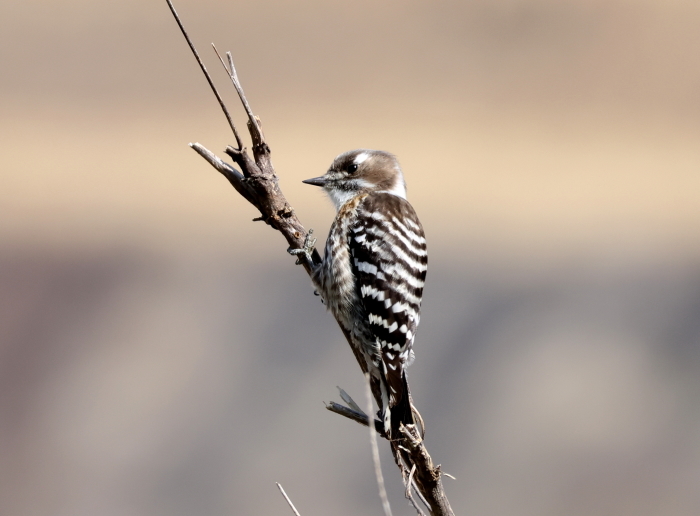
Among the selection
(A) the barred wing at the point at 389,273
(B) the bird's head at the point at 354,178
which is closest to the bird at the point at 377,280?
(A) the barred wing at the point at 389,273

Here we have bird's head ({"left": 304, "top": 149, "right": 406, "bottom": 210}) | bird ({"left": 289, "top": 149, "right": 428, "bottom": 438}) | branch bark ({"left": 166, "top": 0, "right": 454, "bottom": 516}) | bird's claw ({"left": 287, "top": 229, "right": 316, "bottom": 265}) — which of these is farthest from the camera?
bird's head ({"left": 304, "top": 149, "right": 406, "bottom": 210})

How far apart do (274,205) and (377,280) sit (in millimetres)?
975

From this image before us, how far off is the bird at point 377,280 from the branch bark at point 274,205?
247 mm

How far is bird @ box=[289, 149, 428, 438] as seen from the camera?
481 cm

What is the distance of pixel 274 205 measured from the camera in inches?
169

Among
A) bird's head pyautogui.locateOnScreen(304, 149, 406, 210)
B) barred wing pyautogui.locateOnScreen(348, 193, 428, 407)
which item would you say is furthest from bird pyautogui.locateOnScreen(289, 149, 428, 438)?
bird's head pyautogui.locateOnScreen(304, 149, 406, 210)

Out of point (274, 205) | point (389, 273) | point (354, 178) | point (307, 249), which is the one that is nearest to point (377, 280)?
point (389, 273)

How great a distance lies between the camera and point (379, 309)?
16.3ft

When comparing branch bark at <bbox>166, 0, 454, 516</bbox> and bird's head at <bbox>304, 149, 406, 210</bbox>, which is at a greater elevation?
bird's head at <bbox>304, 149, 406, 210</bbox>

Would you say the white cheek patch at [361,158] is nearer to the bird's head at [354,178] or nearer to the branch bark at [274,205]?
the bird's head at [354,178]

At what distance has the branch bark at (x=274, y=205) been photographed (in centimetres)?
358

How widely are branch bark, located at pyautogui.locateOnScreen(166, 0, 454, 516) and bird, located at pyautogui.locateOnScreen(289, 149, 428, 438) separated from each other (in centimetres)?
25

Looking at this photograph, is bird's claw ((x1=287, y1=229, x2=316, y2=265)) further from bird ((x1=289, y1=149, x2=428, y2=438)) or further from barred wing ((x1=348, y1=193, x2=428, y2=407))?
barred wing ((x1=348, y1=193, x2=428, y2=407))

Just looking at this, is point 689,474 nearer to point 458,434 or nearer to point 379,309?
point 458,434
